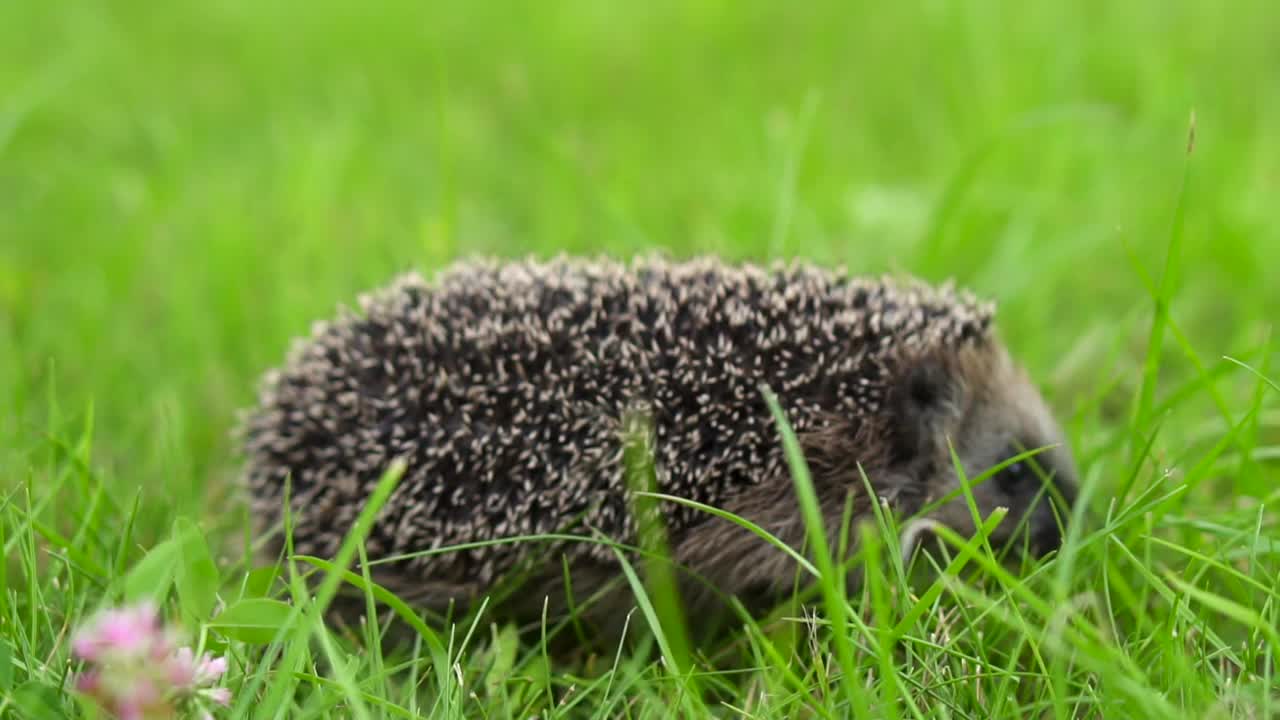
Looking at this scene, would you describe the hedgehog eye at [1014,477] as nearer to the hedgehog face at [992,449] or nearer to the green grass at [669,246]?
the hedgehog face at [992,449]

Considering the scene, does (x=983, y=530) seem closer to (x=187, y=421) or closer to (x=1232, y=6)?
(x=187, y=421)

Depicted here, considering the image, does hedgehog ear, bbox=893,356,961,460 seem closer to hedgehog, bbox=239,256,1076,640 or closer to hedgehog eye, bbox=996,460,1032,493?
hedgehog, bbox=239,256,1076,640

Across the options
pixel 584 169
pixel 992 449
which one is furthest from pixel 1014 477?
pixel 584 169

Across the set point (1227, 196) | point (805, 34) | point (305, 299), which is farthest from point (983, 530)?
point (805, 34)

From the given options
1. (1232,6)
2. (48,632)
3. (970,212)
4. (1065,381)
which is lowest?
(48,632)

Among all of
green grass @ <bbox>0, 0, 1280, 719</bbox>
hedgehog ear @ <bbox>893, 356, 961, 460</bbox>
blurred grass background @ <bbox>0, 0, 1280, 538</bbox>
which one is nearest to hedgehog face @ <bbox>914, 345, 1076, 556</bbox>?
hedgehog ear @ <bbox>893, 356, 961, 460</bbox>

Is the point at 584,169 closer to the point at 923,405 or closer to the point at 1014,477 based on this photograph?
the point at 923,405
